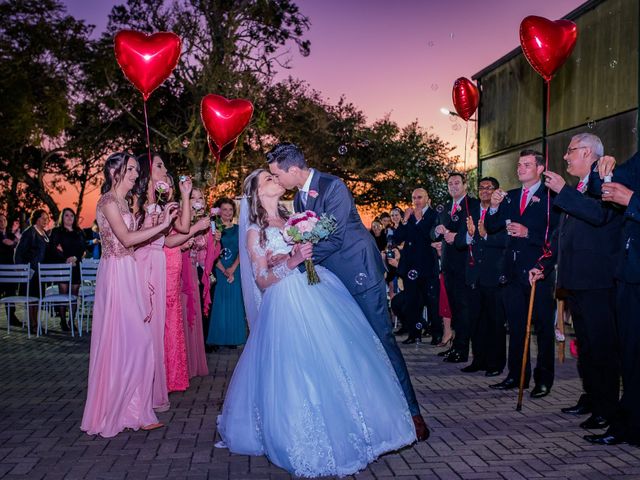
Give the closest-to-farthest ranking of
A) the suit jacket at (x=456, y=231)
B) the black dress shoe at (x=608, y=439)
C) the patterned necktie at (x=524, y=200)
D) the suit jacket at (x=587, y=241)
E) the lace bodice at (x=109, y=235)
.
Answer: the black dress shoe at (x=608, y=439)
the suit jacket at (x=587, y=241)
the lace bodice at (x=109, y=235)
the patterned necktie at (x=524, y=200)
the suit jacket at (x=456, y=231)

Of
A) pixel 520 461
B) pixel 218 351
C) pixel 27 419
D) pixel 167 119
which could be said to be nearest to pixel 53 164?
pixel 167 119

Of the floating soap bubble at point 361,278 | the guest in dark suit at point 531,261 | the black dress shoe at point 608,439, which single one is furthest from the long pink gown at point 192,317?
the black dress shoe at point 608,439

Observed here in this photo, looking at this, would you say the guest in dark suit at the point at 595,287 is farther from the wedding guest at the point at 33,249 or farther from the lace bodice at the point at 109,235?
the wedding guest at the point at 33,249

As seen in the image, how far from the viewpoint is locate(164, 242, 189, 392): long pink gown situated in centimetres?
704

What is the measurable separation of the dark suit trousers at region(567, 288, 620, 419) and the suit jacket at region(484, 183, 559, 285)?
0.95 m

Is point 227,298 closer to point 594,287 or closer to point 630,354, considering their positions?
point 594,287

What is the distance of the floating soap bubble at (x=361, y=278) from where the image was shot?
16.5 ft

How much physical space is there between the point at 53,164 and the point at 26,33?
13042 mm

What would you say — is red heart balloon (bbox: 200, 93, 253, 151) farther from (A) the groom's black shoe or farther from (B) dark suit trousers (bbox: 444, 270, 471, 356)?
(A) the groom's black shoe

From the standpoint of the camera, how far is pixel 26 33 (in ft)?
78.6

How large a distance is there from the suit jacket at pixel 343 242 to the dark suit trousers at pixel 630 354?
6.15 feet

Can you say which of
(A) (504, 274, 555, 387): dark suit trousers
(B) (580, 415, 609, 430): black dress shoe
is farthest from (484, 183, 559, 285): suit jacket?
(B) (580, 415, 609, 430): black dress shoe

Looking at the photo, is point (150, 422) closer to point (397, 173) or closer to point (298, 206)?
point (298, 206)

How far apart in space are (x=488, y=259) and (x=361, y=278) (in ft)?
9.98
